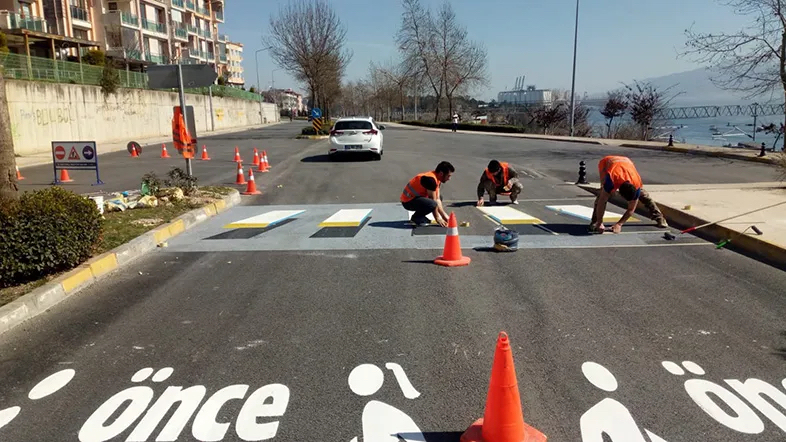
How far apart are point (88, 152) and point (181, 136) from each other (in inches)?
172

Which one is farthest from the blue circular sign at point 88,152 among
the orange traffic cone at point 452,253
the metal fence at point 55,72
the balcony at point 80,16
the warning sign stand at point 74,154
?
the balcony at point 80,16

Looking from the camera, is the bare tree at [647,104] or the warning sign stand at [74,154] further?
the bare tree at [647,104]

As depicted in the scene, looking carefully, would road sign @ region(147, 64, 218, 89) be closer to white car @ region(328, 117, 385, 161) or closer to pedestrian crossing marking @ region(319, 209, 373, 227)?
pedestrian crossing marking @ region(319, 209, 373, 227)

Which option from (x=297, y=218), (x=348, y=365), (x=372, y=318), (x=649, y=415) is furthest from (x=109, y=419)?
(x=297, y=218)

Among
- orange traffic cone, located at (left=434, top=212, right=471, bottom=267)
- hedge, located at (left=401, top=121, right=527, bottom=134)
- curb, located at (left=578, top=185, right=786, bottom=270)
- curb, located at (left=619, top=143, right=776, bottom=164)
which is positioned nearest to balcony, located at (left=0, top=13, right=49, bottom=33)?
hedge, located at (left=401, top=121, right=527, bottom=134)

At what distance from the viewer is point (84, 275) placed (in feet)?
21.5

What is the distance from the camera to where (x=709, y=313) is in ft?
17.9

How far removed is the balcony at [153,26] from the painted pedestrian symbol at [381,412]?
62.2m

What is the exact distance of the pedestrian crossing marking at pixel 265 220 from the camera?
33.3 feet

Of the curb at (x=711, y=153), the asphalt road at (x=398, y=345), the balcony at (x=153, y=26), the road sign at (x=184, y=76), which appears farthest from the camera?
the balcony at (x=153, y=26)

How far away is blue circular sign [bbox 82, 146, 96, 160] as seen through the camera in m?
15.0

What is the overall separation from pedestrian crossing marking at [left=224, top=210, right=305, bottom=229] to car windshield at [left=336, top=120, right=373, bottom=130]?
35.3 feet

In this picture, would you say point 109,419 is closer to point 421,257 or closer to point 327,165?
point 421,257

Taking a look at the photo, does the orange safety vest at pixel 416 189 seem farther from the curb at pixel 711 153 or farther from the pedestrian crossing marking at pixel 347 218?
the curb at pixel 711 153
